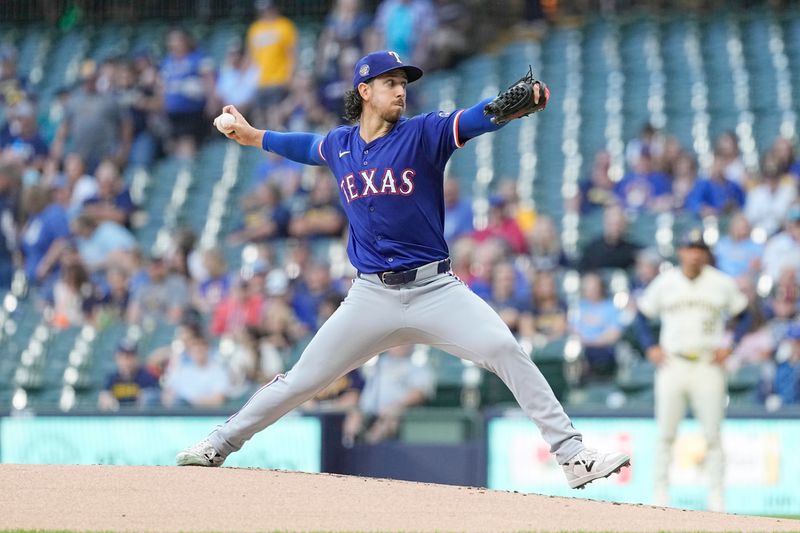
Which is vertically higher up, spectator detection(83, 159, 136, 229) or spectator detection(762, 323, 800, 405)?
spectator detection(83, 159, 136, 229)

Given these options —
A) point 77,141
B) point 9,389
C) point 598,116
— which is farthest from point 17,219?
point 598,116

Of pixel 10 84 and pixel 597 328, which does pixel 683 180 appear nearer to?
pixel 597 328

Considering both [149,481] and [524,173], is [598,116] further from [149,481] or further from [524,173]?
[149,481]

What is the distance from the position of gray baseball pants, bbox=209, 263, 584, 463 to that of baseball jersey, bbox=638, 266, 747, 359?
3886 millimetres

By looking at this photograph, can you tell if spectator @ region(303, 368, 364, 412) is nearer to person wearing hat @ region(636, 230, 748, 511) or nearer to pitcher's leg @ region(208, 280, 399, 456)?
person wearing hat @ region(636, 230, 748, 511)

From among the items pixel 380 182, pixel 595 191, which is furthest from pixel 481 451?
pixel 380 182

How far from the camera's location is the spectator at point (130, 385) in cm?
1212

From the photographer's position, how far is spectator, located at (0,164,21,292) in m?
15.1

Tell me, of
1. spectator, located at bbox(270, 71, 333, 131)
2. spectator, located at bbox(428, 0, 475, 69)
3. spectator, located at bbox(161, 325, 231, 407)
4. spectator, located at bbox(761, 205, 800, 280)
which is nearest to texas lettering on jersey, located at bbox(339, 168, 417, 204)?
spectator, located at bbox(161, 325, 231, 407)

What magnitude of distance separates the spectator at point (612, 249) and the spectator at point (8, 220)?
637 centimetres

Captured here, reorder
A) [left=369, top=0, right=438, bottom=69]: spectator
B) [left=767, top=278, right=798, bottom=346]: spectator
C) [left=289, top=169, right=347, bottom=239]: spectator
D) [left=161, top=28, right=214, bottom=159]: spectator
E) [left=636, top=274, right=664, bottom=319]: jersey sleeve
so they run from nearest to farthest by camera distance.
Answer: [left=636, top=274, right=664, bottom=319]: jersey sleeve → [left=767, top=278, right=798, bottom=346]: spectator → [left=289, top=169, right=347, bottom=239]: spectator → [left=369, top=0, right=438, bottom=69]: spectator → [left=161, top=28, right=214, bottom=159]: spectator

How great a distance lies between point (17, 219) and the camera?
603 inches

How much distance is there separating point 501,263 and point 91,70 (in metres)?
7.76

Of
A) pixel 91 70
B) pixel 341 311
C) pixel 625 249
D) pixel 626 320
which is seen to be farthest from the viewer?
pixel 91 70
